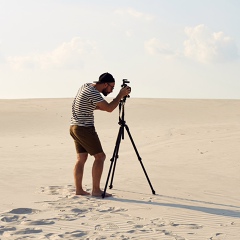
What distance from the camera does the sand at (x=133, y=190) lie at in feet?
19.3

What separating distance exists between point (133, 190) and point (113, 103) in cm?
162

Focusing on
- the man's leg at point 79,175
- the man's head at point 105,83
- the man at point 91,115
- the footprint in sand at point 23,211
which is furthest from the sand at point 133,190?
the man's head at point 105,83

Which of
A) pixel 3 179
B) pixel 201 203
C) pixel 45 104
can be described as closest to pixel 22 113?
pixel 45 104

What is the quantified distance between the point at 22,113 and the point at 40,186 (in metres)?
17.9

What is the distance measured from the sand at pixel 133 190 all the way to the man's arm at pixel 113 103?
1.21 metres

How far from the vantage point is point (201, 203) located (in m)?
7.32

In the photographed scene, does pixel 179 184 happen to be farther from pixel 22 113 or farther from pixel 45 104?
pixel 45 104

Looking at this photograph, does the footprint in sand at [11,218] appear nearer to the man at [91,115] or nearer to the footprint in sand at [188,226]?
the man at [91,115]

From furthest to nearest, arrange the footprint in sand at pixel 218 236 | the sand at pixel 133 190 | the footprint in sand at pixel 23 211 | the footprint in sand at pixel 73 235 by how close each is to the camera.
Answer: the footprint in sand at pixel 23 211, the sand at pixel 133 190, the footprint in sand at pixel 218 236, the footprint in sand at pixel 73 235

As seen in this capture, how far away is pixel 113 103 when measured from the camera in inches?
282

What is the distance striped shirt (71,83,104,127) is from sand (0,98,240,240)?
40.0 inches

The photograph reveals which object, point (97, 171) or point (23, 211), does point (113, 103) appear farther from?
point (23, 211)

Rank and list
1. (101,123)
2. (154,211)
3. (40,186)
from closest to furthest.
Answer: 1. (154,211)
2. (40,186)
3. (101,123)

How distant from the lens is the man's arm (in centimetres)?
716
